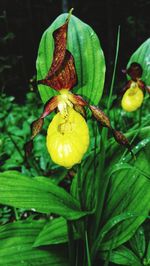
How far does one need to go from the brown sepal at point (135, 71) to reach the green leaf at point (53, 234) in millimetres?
745

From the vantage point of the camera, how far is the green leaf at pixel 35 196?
982 mm

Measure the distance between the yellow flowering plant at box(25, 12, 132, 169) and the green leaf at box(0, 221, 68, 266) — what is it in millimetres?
299

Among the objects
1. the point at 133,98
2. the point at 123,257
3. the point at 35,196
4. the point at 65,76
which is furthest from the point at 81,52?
the point at 133,98

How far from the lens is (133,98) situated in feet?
5.86

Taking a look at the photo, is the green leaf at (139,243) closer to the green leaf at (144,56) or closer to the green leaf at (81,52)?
the green leaf at (81,52)

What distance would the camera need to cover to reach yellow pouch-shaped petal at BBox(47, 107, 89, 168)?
0.95 m

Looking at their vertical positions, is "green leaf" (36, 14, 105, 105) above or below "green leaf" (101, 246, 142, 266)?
above

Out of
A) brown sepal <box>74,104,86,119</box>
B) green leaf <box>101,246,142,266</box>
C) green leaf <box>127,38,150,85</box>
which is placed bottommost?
green leaf <box>101,246,142,266</box>

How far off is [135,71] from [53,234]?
0.85m

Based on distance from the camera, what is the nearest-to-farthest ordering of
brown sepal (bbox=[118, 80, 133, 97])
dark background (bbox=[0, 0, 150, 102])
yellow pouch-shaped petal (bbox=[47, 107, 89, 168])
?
1. yellow pouch-shaped petal (bbox=[47, 107, 89, 168])
2. brown sepal (bbox=[118, 80, 133, 97])
3. dark background (bbox=[0, 0, 150, 102])

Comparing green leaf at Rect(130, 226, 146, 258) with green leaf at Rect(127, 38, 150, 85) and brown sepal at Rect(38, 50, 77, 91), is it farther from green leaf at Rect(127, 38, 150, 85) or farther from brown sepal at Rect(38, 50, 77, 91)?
green leaf at Rect(127, 38, 150, 85)

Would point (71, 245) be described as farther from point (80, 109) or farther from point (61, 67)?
point (61, 67)

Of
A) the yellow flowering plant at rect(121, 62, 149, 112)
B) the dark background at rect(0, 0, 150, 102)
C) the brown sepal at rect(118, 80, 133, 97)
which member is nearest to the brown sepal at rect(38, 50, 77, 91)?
the yellow flowering plant at rect(121, 62, 149, 112)

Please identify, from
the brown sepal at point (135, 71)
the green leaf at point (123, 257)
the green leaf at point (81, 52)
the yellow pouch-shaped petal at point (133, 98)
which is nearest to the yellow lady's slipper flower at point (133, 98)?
the yellow pouch-shaped petal at point (133, 98)
